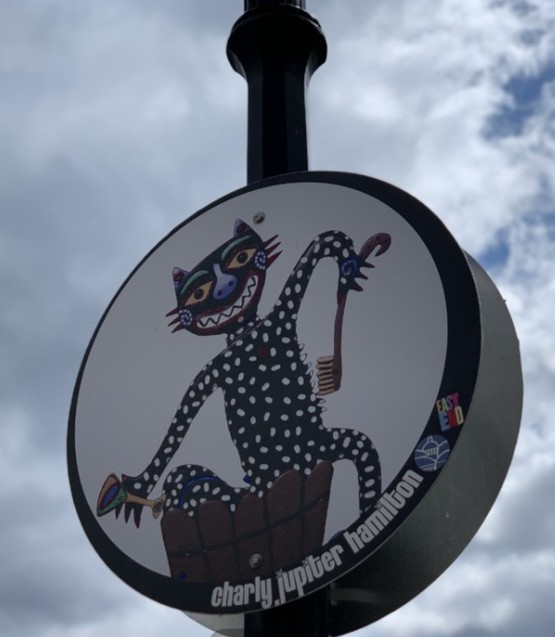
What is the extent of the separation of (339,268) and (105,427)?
1234mm

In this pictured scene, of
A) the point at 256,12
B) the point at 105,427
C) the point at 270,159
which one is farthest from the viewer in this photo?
the point at 256,12

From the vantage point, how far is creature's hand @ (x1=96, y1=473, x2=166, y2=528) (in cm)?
537

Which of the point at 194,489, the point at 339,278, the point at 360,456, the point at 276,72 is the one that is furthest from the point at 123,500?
the point at 276,72

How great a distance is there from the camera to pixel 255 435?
529 centimetres

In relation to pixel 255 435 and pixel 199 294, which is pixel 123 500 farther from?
pixel 199 294

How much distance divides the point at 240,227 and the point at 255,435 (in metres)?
1.08

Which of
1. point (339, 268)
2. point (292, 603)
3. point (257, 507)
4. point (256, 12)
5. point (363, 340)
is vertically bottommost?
point (292, 603)

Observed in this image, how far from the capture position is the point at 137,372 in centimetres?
588

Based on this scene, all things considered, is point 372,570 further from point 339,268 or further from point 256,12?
point 256,12

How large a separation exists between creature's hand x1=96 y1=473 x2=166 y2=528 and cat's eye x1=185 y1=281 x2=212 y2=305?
852 millimetres

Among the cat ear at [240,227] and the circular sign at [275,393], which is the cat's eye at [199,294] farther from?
the cat ear at [240,227]

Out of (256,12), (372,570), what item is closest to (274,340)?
(372,570)

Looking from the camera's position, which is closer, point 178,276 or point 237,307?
point 237,307

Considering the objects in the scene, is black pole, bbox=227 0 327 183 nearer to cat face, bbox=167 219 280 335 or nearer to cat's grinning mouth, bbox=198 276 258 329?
cat face, bbox=167 219 280 335
